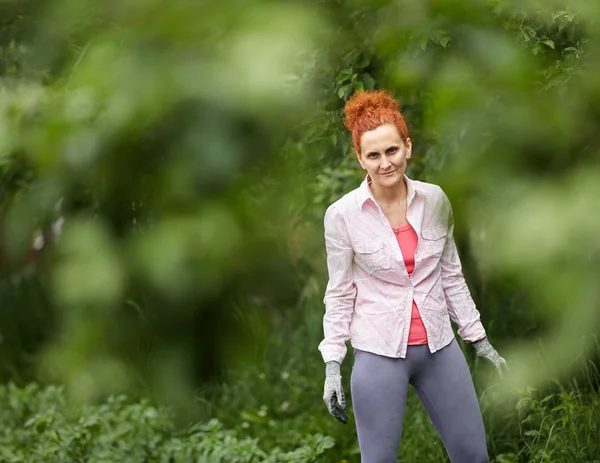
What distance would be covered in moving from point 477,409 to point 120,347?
0.98 m

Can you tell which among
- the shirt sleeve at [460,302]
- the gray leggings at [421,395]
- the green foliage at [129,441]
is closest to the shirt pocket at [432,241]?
the shirt sleeve at [460,302]

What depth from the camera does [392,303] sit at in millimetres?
2414

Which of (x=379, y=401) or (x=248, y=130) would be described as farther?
(x=379, y=401)

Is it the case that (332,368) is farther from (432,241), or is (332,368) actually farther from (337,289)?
(432,241)

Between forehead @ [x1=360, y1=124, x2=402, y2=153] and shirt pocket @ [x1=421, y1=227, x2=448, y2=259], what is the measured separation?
0.24m

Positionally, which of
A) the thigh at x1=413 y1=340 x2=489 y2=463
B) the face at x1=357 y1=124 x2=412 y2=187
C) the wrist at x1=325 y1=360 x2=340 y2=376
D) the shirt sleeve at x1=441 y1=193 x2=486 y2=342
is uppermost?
the face at x1=357 y1=124 x2=412 y2=187

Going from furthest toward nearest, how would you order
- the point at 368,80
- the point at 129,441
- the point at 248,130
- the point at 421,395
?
the point at 129,441, the point at 368,80, the point at 421,395, the point at 248,130

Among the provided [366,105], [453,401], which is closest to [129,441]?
[453,401]

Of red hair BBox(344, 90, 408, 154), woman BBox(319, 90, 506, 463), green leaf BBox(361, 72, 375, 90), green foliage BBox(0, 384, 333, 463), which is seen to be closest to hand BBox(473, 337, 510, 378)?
woman BBox(319, 90, 506, 463)

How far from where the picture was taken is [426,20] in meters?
1.02

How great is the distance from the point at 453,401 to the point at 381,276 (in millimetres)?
362

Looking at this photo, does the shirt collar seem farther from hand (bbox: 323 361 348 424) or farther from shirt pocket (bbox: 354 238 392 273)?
hand (bbox: 323 361 348 424)

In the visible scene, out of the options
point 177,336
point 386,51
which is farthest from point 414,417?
point 386,51

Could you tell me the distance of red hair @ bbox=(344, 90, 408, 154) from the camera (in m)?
2.31
